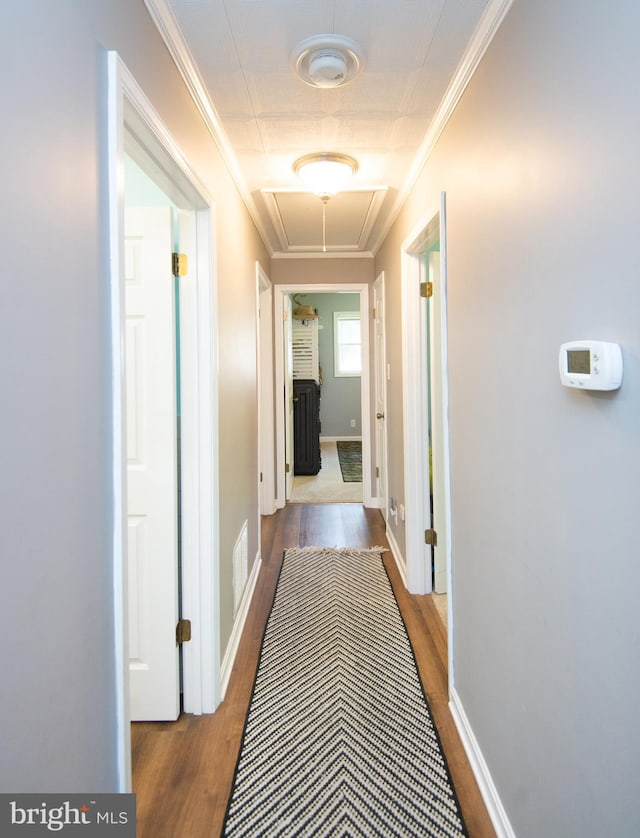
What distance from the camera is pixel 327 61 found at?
1.53 meters

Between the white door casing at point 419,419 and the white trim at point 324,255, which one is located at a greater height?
the white trim at point 324,255

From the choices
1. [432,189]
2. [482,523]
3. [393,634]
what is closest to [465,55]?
[432,189]

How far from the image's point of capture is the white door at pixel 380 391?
12.6 ft

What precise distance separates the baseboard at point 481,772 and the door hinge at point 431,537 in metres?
1.04

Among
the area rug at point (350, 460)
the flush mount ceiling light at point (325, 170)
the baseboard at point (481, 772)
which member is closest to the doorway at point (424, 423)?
the flush mount ceiling light at point (325, 170)

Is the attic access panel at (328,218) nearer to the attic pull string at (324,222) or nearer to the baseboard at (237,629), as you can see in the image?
the attic pull string at (324,222)

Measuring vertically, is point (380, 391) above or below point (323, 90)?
below

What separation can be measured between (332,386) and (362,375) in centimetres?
396

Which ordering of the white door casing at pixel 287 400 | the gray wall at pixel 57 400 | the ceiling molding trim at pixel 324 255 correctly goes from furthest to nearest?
the white door casing at pixel 287 400, the ceiling molding trim at pixel 324 255, the gray wall at pixel 57 400

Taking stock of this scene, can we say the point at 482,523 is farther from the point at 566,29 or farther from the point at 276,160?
the point at 276,160

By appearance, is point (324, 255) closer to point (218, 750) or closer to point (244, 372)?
point (244, 372)

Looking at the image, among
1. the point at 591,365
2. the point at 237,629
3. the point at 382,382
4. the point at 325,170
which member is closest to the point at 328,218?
the point at 325,170

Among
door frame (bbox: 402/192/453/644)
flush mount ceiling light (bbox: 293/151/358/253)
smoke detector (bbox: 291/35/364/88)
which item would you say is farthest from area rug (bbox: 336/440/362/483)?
smoke detector (bbox: 291/35/364/88)

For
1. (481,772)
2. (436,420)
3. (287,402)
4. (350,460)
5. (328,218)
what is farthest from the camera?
(350,460)
